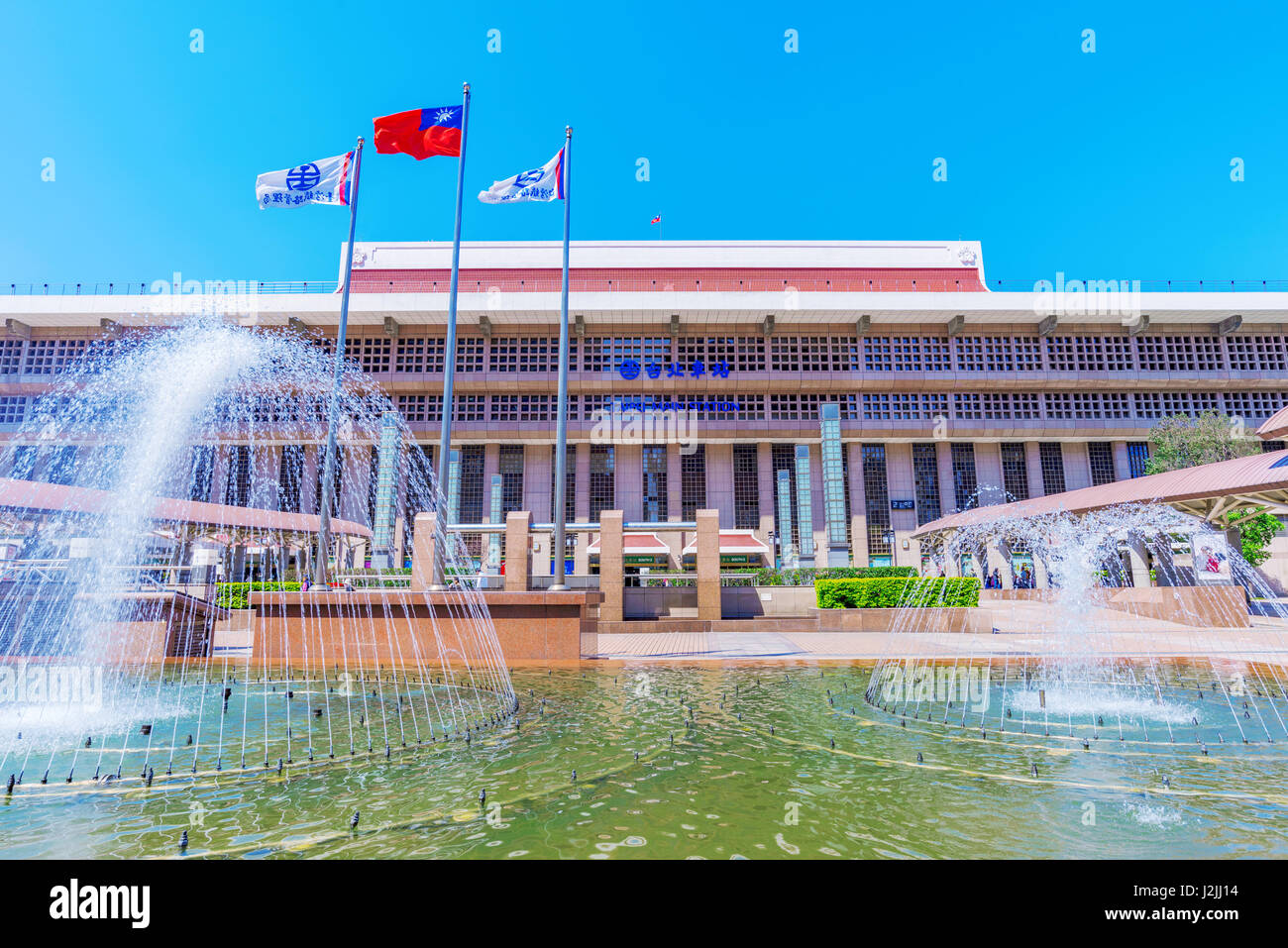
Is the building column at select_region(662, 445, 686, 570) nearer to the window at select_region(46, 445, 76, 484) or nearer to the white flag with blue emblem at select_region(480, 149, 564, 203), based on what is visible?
the white flag with blue emblem at select_region(480, 149, 564, 203)

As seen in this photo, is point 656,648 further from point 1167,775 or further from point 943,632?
point 1167,775

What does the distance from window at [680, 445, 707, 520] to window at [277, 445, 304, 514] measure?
2301cm

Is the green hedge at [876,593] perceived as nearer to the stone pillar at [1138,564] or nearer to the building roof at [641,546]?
the building roof at [641,546]

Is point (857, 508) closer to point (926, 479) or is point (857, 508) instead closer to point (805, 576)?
point (926, 479)

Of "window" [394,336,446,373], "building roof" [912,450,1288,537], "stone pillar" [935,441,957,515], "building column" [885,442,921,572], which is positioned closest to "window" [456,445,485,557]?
"window" [394,336,446,373]

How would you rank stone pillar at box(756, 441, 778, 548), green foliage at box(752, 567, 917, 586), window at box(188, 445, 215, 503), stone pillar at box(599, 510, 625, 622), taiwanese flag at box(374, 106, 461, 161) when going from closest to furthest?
taiwanese flag at box(374, 106, 461, 161), stone pillar at box(599, 510, 625, 622), green foliage at box(752, 567, 917, 586), window at box(188, 445, 215, 503), stone pillar at box(756, 441, 778, 548)

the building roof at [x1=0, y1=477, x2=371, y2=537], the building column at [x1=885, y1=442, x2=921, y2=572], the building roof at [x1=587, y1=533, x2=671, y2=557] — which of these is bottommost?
the building roof at [x1=587, y1=533, x2=671, y2=557]

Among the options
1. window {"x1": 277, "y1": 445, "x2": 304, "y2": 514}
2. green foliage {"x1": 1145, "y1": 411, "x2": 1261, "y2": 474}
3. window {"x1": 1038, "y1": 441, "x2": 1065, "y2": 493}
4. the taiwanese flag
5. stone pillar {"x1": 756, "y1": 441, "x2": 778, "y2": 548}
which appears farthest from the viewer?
window {"x1": 1038, "y1": 441, "x2": 1065, "y2": 493}

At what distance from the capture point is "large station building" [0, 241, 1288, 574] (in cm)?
3966

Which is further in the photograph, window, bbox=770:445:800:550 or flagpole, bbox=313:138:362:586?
window, bbox=770:445:800:550

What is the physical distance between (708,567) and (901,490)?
954 inches

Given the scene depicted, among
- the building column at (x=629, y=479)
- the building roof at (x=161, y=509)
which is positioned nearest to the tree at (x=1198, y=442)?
the building column at (x=629, y=479)
